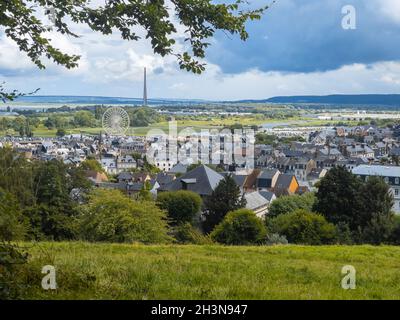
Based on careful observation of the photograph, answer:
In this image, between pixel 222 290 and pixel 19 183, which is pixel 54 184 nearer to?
pixel 19 183

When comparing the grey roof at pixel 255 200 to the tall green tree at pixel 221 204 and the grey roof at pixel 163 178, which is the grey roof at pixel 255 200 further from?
the grey roof at pixel 163 178

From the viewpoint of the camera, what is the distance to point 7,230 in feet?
23.0

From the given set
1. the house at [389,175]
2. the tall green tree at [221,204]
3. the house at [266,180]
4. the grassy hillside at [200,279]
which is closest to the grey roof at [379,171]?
the house at [389,175]

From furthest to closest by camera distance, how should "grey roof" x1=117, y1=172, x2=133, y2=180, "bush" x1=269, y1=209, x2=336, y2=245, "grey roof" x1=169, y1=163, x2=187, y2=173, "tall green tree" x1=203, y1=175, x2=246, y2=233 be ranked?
"grey roof" x1=169, y1=163, x2=187, y2=173 → "grey roof" x1=117, y1=172, x2=133, y2=180 → "tall green tree" x1=203, y1=175, x2=246, y2=233 → "bush" x1=269, y1=209, x2=336, y2=245

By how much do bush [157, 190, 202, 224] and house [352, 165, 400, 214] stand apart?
29.9 metres

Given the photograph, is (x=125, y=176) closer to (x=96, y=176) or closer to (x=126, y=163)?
(x=96, y=176)

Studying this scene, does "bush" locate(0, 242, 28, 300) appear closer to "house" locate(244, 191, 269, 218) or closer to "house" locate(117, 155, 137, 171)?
"house" locate(244, 191, 269, 218)

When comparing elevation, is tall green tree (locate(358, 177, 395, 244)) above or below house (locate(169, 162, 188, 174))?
above

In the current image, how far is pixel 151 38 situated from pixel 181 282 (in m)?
3.53

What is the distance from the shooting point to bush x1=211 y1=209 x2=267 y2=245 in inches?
1369

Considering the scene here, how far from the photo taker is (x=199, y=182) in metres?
58.6

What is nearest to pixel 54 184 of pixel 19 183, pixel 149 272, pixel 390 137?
pixel 19 183

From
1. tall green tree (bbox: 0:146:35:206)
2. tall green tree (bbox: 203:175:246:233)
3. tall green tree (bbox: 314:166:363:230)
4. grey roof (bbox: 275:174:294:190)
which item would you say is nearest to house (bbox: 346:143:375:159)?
grey roof (bbox: 275:174:294:190)

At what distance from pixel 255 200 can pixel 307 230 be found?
22.7 meters
